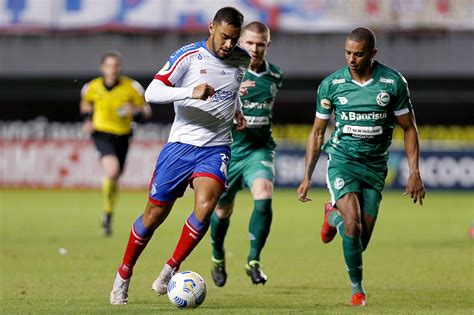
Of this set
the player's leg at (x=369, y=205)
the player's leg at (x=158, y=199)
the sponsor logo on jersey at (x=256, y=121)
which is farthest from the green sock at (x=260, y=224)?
the player's leg at (x=158, y=199)

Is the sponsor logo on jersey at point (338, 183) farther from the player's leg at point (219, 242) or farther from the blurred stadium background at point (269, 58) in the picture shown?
the blurred stadium background at point (269, 58)

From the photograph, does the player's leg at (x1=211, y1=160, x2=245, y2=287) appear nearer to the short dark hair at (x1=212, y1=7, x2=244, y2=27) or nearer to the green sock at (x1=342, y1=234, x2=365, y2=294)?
the green sock at (x1=342, y1=234, x2=365, y2=294)

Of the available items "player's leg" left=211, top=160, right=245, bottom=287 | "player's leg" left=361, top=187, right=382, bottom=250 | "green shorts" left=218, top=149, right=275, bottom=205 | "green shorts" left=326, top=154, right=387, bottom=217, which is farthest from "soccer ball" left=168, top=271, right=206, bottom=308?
"green shorts" left=218, top=149, right=275, bottom=205

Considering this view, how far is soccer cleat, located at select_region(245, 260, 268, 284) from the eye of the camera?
35.2 ft

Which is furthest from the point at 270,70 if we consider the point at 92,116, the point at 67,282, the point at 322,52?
the point at 322,52

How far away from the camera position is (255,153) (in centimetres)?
1138

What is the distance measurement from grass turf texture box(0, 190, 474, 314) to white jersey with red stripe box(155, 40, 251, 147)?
138 centimetres

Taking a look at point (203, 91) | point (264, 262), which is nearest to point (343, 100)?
point (203, 91)

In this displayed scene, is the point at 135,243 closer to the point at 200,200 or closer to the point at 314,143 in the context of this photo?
the point at 200,200

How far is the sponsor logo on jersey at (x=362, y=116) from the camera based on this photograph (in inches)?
363

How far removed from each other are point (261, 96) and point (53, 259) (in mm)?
3580

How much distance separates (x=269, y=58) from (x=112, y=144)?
1261cm

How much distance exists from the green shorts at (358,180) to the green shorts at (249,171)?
1.81 metres

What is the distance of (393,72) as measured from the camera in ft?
30.4
